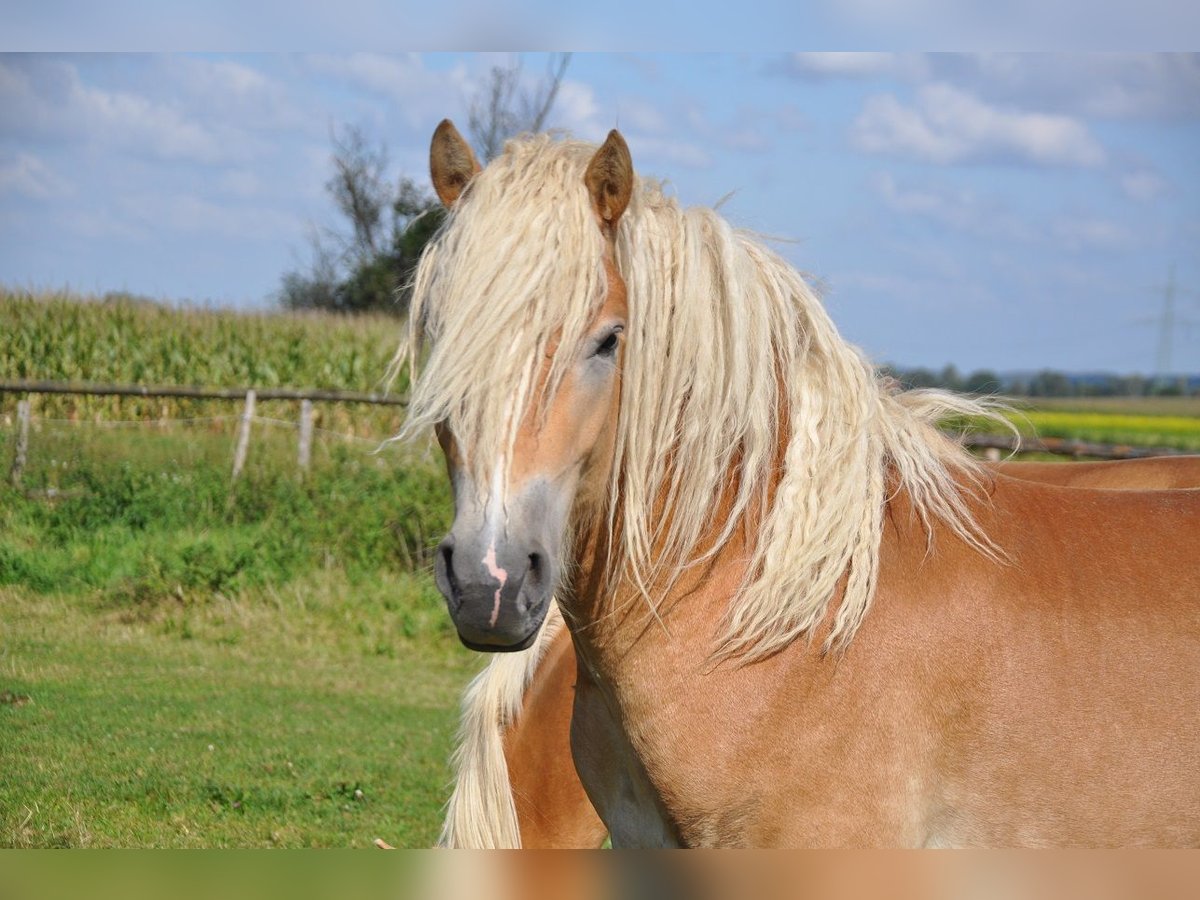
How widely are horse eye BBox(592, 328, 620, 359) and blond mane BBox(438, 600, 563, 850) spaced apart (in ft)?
4.40

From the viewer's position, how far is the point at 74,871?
92 centimetres

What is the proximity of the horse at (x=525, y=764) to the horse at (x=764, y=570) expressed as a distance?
906 mm

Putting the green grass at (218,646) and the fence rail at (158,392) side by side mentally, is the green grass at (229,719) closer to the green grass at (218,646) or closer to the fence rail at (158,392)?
the green grass at (218,646)

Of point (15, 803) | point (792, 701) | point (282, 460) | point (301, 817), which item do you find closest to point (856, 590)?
point (792, 701)

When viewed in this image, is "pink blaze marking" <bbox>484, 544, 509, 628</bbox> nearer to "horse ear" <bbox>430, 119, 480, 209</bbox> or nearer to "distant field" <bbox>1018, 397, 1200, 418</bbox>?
"horse ear" <bbox>430, 119, 480, 209</bbox>

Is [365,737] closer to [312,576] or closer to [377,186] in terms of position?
[312,576]

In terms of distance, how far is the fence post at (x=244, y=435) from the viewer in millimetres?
9805

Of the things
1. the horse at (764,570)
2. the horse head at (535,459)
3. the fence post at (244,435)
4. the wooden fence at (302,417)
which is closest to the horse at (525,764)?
the horse at (764,570)

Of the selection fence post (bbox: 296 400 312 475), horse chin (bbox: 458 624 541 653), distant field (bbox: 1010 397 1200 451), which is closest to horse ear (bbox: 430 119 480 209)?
horse chin (bbox: 458 624 541 653)

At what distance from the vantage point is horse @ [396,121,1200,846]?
6.67ft

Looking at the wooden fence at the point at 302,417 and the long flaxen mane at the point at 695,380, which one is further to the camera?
the wooden fence at the point at 302,417

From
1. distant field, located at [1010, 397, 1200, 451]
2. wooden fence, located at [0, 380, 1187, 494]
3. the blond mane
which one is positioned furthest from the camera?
distant field, located at [1010, 397, 1200, 451]

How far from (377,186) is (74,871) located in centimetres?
1900

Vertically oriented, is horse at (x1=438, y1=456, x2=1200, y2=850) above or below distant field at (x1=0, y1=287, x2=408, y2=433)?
below
